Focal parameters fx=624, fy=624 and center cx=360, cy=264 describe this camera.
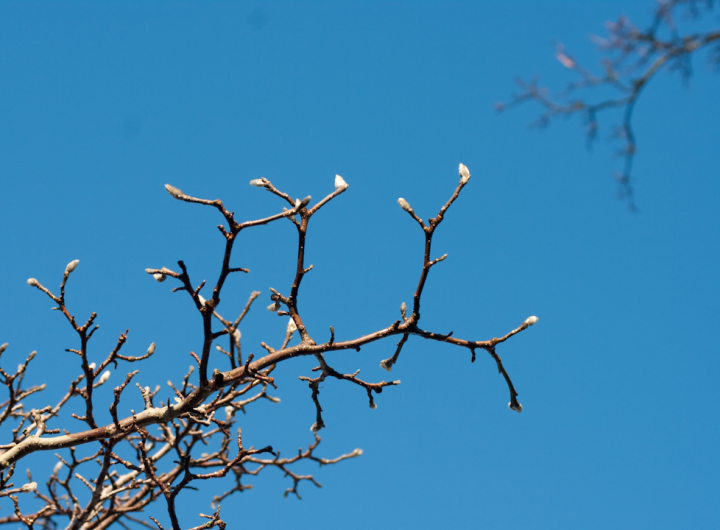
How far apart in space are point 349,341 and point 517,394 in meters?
0.84

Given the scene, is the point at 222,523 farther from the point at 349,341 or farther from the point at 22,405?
the point at 22,405

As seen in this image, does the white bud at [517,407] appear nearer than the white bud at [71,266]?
Yes

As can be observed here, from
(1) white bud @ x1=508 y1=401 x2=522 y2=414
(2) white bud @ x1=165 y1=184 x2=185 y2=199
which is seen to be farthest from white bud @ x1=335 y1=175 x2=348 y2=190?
(1) white bud @ x1=508 y1=401 x2=522 y2=414

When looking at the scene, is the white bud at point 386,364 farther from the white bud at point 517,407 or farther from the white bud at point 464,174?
the white bud at point 464,174

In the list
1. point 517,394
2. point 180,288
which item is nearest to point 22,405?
point 180,288

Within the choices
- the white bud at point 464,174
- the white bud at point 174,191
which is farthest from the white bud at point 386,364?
the white bud at point 174,191

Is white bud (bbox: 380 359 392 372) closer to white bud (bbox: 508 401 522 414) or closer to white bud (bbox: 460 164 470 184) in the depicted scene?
white bud (bbox: 508 401 522 414)

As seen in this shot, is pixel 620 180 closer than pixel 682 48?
No

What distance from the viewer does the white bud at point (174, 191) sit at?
2.73 metres

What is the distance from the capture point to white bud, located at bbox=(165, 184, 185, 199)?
273 centimetres

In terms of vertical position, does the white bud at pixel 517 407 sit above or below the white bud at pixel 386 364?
Result: below

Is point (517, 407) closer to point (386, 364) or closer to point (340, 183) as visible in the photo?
point (386, 364)

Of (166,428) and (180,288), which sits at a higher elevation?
(166,428)

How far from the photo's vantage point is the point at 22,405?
17.5 feet
